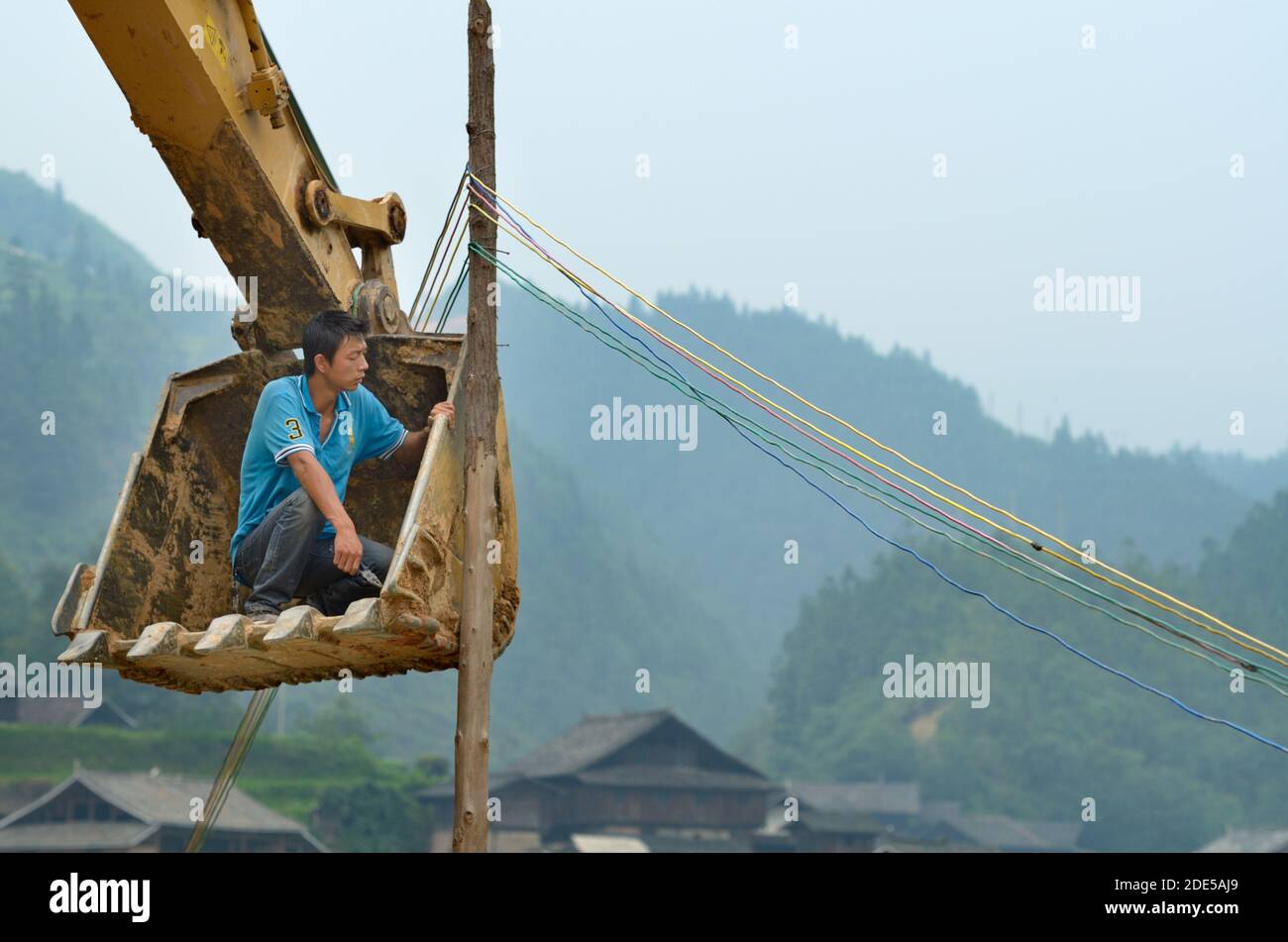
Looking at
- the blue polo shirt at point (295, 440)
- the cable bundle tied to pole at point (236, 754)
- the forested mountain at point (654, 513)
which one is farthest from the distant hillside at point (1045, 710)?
the blue polo shirt at point (295, 440)

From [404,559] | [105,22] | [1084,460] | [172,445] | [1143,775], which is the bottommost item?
[1143,775]

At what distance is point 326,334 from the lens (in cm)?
746

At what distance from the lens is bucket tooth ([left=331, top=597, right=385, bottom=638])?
649 cm

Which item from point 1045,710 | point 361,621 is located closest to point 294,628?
point 361,621

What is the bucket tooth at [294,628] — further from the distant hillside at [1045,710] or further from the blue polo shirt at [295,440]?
the distant hillside at [1045,710]

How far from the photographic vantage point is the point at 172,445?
7.91 metres

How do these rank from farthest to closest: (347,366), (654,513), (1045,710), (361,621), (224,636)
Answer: (654,513), (1045,710), (347,366), (224,636), (361,621)

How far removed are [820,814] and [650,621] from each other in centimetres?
6923

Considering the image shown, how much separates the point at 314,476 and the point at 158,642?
100cm

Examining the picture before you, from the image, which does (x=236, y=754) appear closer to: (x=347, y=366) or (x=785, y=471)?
Answer: (x=347, y=366)

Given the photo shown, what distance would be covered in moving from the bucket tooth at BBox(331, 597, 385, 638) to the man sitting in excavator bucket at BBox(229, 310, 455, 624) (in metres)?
0.64
